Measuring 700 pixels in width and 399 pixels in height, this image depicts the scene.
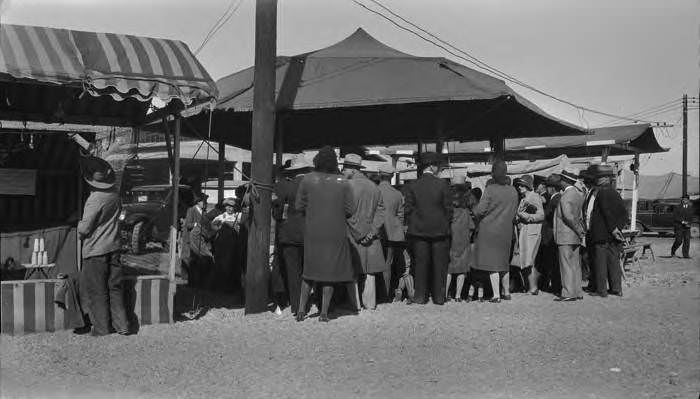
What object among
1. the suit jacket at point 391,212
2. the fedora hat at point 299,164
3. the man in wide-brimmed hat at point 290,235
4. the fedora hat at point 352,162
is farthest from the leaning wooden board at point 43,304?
the suit jacket at point 391,212

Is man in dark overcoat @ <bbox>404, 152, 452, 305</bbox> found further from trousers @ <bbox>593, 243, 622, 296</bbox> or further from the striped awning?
the striped awning

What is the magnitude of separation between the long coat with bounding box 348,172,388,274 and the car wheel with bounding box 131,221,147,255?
9.62m

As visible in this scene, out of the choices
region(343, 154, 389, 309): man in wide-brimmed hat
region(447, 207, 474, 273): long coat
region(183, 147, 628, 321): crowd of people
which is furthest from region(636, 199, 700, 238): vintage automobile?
region(343, 154, 389, 309): man in wide-brimmed hat

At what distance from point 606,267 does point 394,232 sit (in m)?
3.18

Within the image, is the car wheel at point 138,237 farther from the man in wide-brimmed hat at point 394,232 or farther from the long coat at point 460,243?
the long coat at point 460,243

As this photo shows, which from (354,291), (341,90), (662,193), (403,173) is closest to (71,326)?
(354,291)

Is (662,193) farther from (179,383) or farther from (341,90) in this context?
(179,383)

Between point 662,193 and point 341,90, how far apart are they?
4276 cm

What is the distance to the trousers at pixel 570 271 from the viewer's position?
9258 mm

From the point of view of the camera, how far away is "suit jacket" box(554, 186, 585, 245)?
30.2ft

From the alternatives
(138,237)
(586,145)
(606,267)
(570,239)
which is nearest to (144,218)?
(138,237)

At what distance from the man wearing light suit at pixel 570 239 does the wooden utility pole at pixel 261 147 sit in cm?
399

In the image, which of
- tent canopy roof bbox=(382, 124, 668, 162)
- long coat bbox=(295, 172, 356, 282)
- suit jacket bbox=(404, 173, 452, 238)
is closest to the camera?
long coat bbox=(295, 172, 356, 282)

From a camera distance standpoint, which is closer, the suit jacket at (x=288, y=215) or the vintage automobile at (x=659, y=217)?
the suit jacket at (x=288, y=215)
